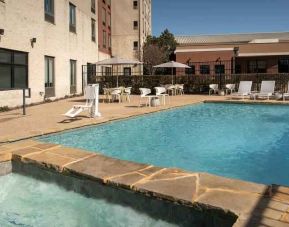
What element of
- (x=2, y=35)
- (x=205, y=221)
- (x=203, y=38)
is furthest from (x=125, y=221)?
(x=203, y=38)

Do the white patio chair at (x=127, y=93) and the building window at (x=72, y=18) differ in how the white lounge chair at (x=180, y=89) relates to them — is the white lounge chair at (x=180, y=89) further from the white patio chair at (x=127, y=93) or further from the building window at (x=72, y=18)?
the building window at (x=72, y=18)

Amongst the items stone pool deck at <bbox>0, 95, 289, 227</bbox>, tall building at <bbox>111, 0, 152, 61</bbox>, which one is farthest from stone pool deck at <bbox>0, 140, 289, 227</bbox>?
tall building at <bbox>111, 0, 152, 61</bbox>

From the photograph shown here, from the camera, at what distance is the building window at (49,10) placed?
64.7ft

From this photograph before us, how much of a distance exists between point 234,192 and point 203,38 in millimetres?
63975

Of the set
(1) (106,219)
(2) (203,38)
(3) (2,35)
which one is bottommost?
(1) (106,219)

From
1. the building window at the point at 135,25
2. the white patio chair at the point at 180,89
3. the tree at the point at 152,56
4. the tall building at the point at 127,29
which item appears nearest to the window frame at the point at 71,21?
the white patio chair at the point at 180,89

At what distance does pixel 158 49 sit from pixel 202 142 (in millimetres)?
40266

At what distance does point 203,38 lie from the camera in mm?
65688

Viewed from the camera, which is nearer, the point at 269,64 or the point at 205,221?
the point at 205,221

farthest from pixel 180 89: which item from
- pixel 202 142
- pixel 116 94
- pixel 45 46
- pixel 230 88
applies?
pixel 202 142

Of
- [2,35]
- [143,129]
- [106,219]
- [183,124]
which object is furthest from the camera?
[2,35]

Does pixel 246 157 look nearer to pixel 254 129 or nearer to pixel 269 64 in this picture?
pixel 254 129

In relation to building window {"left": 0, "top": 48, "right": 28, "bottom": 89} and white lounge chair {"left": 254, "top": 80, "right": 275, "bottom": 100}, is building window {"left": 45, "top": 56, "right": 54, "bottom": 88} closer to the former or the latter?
building window {"left": 0, "top": 48, "right": 28, "bottom": 89}

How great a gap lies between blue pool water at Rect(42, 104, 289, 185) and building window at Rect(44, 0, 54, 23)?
32.8 ft
